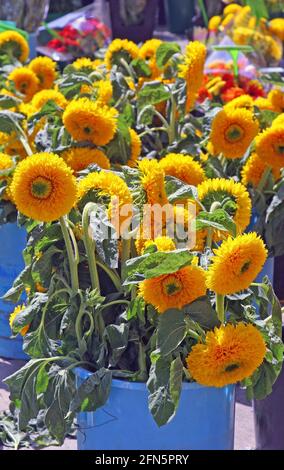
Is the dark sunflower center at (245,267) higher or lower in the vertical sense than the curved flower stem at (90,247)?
lower

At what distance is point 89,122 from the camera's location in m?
1.95

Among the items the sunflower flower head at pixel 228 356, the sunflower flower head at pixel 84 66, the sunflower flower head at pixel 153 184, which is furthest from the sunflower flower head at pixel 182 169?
the sunflower flower head at pixel 84 66

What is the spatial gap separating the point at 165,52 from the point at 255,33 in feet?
4.90

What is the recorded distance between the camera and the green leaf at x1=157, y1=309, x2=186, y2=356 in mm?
1469

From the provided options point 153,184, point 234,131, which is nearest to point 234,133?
point 234,131

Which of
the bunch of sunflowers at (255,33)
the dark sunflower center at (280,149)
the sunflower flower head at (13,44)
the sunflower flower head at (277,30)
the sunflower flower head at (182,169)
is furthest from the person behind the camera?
the sunflower flower head at (277,30)

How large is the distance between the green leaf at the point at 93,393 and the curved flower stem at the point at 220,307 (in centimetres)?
20

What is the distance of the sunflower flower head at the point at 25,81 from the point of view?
98.9 inches

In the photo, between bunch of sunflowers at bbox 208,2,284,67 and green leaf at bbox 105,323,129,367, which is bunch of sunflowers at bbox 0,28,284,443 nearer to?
green leaf at bbox 105,323,129,367

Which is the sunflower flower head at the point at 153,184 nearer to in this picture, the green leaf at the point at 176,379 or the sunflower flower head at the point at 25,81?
the green leaf at the point at 176,379

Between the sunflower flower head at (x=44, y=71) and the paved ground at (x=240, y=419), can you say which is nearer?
the paved ground at (x=240, y=419)

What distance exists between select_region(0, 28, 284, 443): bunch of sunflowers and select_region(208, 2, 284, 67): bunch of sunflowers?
1695mm

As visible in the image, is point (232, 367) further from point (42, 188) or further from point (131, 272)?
point (42, 188)

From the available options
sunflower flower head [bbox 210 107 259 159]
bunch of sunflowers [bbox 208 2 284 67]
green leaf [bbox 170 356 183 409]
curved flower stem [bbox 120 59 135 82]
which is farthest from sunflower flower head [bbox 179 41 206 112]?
bunch of sunflowers [bbox 208 2 284 67]
